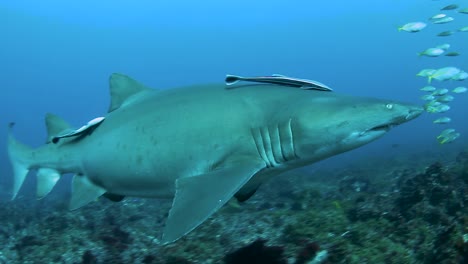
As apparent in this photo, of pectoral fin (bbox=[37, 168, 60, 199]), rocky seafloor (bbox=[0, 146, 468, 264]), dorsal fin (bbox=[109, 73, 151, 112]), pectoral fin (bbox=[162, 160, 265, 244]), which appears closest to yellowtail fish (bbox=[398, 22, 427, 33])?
rocky seafloor (bbox=[0, 146, 468, 264])

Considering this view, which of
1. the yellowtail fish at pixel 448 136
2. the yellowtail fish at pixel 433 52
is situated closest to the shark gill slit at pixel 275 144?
the yellowtail fish at pixel 448 136

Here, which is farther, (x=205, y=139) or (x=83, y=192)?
(x=83, y=192)

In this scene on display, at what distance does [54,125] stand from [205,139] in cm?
310

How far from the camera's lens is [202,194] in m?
3.53

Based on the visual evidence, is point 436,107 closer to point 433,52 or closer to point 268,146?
point 433,52

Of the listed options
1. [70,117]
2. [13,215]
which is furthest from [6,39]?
[13,215]

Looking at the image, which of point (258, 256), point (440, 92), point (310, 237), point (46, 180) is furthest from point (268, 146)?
point (440, 92)

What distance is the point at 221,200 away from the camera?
3.36m

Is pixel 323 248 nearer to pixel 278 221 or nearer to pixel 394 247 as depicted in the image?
pixel 394 247

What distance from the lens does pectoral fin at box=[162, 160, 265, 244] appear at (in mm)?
3293

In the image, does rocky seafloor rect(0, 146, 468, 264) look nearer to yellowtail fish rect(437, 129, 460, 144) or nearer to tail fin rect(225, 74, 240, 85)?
tail fin rect(225, 74, 240, 85)

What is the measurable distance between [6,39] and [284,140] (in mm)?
158316

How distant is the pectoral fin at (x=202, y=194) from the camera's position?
3293 mm

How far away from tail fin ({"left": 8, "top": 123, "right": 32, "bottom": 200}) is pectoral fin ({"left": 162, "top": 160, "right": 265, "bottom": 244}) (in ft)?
11.2
